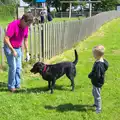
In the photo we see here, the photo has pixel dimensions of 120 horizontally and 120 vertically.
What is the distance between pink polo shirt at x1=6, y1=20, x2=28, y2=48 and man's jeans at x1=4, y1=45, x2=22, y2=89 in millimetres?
171

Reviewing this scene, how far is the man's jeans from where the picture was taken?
6270 millimetres

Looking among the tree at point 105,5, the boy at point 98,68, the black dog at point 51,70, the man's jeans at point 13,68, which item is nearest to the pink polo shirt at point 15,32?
the man's jeans at point 13,68

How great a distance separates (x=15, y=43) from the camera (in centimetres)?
623

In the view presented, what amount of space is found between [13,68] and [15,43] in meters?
0.55

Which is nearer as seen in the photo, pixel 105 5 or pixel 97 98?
pixel 97 98

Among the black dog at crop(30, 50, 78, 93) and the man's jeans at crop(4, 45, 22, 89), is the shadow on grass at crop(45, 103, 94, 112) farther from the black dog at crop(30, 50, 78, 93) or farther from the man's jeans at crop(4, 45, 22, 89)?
the man's jeans at crop(4, 45, 22, 89)

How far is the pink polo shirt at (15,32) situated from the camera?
5988mm

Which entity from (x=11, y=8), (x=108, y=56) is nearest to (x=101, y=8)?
(x=11, y=8)

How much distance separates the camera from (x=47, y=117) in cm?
516

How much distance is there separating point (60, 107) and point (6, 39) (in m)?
1.68

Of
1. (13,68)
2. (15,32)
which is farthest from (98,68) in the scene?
(13,68)

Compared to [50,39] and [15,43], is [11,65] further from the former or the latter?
[50,39]

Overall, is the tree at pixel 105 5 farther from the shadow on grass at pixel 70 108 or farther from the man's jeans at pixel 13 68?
the shadow on grass at pixel 70 108

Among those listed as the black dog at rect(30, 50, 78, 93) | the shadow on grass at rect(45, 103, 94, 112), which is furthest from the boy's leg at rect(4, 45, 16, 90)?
the shadow on grass at rect(45, 103, 94, 112)
